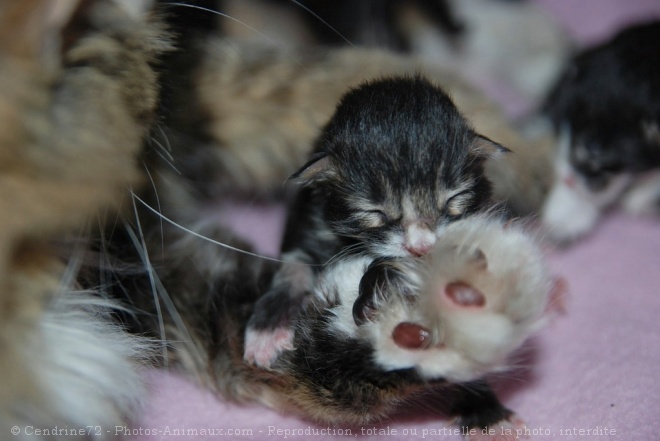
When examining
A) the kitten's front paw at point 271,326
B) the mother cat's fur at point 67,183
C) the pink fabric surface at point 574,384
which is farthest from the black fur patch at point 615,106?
the mother cat's fur at point 67,183

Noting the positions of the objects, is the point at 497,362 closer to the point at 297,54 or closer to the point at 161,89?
the point at 161,89

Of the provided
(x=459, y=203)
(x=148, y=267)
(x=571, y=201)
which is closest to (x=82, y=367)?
(x=148, y=267)

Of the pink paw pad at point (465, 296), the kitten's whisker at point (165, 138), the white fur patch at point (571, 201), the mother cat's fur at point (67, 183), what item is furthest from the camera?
the white fur patch at point (571, 201)

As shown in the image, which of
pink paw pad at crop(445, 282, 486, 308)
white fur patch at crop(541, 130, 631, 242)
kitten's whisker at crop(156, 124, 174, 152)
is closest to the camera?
pink paw pad at crop(445, 282, 486, 308)

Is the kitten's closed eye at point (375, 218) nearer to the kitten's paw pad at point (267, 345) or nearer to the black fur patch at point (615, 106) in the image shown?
the kitten's paw pad at point (267, 345)

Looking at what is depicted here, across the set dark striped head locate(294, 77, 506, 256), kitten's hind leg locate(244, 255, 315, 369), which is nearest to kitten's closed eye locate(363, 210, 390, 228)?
dark striped head locate(294, 77, 506, 256)

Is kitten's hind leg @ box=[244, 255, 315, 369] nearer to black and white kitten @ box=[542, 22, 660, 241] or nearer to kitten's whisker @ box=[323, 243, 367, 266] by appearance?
kitten's whisker @ box=[323, 243, 367, 266]

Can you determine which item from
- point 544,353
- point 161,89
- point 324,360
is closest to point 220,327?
point 324,360

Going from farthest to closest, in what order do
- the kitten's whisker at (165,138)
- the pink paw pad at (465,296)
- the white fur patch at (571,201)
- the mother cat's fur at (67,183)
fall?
1. the white fur patch at (571,201)
2. the kitten's whisker at (165,138)
3. the pink paw pad at (465,296)
4. the mother cat's fur at (67,183)
